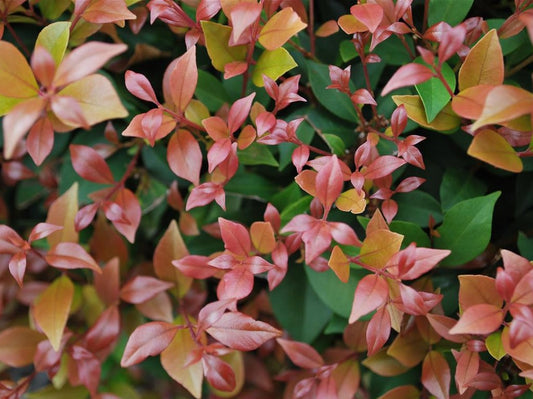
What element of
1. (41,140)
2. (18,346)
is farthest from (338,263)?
(18,346)

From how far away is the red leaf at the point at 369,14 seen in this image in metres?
0.55

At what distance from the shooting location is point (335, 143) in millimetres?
667

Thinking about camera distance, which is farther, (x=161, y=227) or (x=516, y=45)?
(x=161, y=227)

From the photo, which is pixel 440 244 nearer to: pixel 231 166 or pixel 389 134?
pixel 389 134

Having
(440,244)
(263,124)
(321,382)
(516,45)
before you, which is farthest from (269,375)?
(516,45)

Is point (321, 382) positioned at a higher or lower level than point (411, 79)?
lower

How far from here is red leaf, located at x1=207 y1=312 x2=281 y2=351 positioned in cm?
61

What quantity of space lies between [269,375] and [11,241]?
54 centimetres

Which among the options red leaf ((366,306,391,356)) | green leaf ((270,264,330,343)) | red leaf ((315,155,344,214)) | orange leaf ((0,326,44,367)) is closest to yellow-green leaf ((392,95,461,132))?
red leaf ((315,155,344,214))

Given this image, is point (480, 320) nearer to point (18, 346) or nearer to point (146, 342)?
point (146, 342)

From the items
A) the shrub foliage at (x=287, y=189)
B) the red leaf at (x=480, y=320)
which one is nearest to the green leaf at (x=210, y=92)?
the shrub foliage at (x=287, y=189)

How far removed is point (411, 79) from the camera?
1.67 feet

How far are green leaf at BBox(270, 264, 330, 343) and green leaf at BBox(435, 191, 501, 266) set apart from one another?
0.68 feet

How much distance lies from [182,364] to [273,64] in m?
0.39
